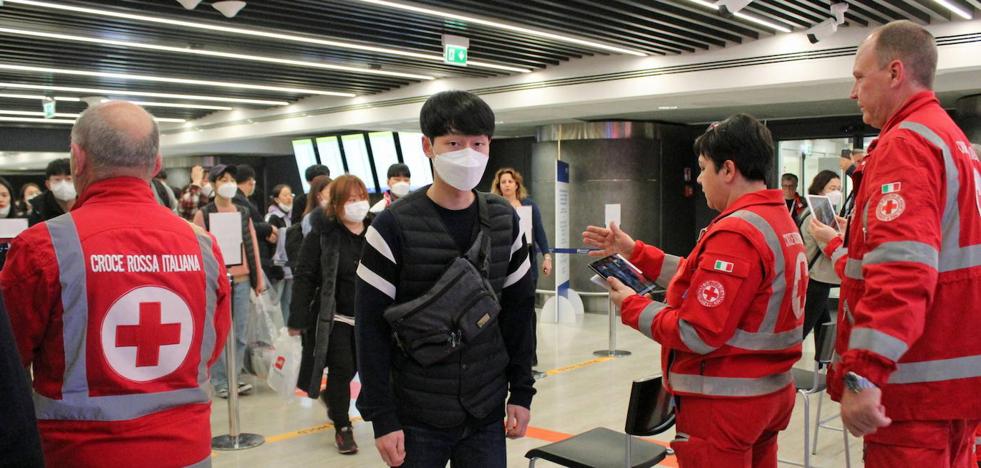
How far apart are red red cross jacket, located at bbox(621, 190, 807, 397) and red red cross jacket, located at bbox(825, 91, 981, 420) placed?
0.94 feet

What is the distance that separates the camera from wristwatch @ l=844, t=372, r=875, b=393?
1802 mm

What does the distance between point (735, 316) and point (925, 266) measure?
1.71ft

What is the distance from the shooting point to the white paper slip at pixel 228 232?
5.39 m

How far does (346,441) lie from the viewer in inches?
187

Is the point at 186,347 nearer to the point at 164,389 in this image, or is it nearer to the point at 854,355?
the point at 164,389

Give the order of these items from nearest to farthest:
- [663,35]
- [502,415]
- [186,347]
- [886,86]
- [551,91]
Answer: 1. [186,347]
2. [886,86]
3. [502,415]
4. [663,35]
5. [551,91]

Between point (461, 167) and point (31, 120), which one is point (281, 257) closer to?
point (461, 167)

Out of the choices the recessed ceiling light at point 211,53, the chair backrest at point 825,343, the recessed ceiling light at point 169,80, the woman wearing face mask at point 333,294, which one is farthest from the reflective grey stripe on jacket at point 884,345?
the recessed ceiling light at point 169,80

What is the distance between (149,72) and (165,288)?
9351mm

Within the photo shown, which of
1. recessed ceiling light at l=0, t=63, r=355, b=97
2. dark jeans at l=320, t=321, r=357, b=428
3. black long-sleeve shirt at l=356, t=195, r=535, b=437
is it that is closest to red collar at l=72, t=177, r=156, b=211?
black long-sleeve shirt at l=356, t=195, r=535, b=437

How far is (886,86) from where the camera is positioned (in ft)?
6.73

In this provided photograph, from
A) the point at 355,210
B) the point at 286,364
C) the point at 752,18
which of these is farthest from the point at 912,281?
the point at 752,18

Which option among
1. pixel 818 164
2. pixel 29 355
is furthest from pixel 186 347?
pixel 818 164

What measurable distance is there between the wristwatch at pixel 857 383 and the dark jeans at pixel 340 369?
316cm
